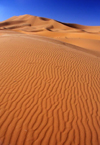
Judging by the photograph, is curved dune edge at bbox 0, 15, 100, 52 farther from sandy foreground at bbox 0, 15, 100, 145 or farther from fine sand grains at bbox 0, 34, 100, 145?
fine sand grains at bbox 0, 34, 100, 145

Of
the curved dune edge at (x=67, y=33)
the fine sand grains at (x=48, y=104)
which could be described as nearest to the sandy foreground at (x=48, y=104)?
the fine sand grains at (x=48, y=104)

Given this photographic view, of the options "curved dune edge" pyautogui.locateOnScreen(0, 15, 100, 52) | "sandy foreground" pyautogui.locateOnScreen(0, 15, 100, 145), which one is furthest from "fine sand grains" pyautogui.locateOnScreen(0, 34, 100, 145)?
"curved dune edge" pyautogui.locateOnScreen(0, 15, 100, 52)

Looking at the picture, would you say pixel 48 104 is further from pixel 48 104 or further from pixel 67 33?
pixel 67 33

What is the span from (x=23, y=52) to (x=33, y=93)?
465 centimetres

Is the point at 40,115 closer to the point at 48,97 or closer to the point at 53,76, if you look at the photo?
the point at 48,97

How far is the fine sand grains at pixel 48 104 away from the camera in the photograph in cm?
322

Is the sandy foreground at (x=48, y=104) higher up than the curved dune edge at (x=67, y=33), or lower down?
lower down

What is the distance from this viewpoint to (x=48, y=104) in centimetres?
429

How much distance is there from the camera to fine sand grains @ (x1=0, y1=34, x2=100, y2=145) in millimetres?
3219

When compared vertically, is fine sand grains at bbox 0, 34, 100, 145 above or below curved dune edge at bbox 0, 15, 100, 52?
below

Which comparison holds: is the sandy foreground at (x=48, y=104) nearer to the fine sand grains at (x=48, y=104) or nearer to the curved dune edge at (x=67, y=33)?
the fine sand grains at (x=48, y=104)

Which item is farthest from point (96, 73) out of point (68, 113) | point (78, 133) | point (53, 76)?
point (78, 133)

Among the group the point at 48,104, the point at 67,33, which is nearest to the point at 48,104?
the point at 48,104

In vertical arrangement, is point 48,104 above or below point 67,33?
below
